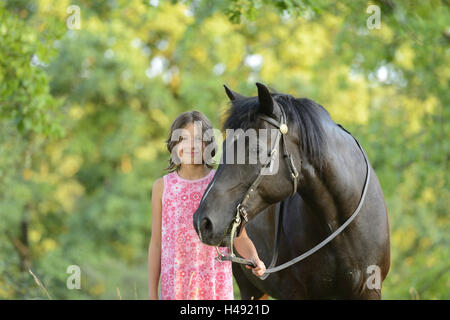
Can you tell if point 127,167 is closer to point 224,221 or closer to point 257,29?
point 257,29

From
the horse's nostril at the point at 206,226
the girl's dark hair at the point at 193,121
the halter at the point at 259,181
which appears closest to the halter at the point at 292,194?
the halter at the point at 259,181

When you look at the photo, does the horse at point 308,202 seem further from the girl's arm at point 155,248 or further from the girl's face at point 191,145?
the girl's arm at point 155,248

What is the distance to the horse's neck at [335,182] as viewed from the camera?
2.73 meters

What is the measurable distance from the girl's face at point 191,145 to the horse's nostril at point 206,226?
41 centimetres

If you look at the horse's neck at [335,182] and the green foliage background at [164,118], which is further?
the green foliage background at [164,118]

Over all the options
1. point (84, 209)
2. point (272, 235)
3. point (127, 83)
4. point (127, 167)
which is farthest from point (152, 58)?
point (272, 235)

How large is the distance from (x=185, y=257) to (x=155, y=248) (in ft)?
0.57

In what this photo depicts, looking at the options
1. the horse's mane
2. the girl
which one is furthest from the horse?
the girl

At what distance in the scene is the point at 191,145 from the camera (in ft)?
8.41

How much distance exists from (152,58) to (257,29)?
4.03m

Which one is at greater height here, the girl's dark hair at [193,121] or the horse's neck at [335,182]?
the girl's dark hair at [193,121]

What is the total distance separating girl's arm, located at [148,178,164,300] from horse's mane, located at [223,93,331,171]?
49cm

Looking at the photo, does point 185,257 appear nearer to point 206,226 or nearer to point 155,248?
point 155,248
